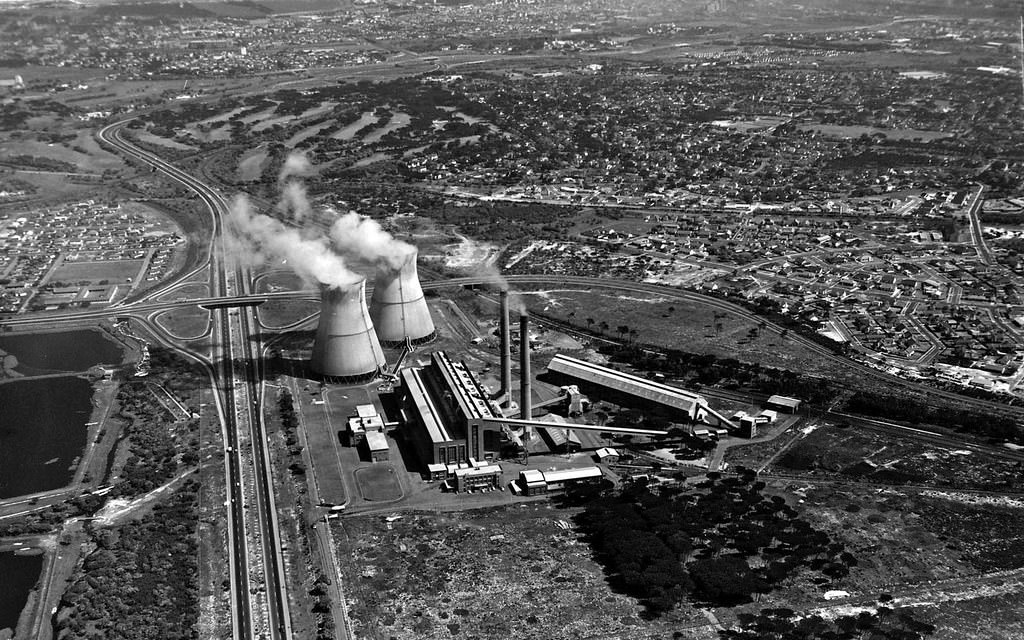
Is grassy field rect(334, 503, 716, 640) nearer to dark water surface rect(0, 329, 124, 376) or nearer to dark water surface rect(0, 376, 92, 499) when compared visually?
dark water surface rect(0, 376, 92, 499)

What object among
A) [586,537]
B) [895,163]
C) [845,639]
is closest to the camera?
[845,639]

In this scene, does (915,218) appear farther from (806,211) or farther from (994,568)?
(994,568)

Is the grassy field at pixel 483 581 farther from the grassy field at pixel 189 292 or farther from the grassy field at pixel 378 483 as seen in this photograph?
the grassy field at pixel 189 292

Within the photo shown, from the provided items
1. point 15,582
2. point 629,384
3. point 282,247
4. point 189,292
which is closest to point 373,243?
point 189,292

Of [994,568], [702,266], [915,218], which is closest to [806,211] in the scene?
[915,218]

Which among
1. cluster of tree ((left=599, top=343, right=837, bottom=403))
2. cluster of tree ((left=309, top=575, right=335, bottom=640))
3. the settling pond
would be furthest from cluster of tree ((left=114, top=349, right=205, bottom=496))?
cluster of tree ((left=599, top=343, right=837, bottom=403))

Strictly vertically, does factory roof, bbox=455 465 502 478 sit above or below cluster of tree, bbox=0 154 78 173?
below

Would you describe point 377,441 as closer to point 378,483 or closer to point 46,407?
point 378,483
